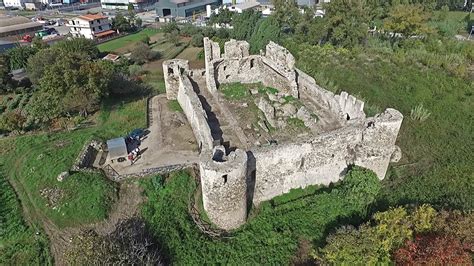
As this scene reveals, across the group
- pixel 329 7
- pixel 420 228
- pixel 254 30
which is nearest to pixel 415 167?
pixel 420 228

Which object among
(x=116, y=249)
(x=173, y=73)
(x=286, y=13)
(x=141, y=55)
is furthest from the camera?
(x=286, y=13)

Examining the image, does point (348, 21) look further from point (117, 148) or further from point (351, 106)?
point (117, 148)

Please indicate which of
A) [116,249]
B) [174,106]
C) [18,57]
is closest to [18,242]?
[116,249]

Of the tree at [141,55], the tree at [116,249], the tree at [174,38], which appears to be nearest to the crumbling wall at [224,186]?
the tree at [116,249]

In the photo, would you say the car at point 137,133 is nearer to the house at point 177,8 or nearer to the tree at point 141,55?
the tree at point 141,55

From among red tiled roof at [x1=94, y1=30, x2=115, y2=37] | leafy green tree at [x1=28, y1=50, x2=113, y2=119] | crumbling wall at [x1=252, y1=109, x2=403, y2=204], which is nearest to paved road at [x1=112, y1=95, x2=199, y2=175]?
crumbling wall at [x1=252, y1=109, x2=403, y2=204]

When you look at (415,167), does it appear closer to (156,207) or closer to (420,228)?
(420,228)

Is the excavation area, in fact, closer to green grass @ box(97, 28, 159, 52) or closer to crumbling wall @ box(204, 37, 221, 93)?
crumbling wall @ box(204, 37, 221, 93)
